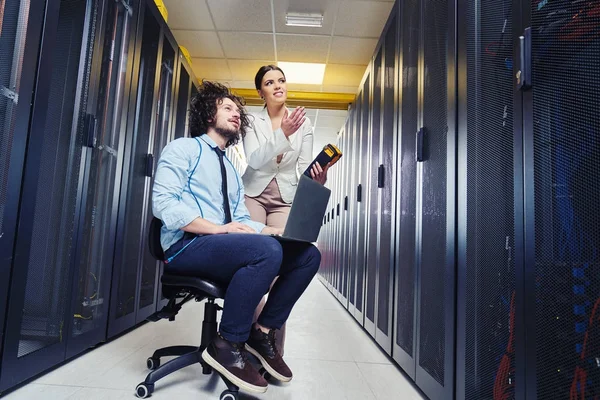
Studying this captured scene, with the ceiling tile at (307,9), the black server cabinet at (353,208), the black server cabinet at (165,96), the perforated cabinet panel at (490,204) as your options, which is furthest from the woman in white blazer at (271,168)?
the ceiling tile at (307,9)

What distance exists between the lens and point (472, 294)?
1.27 metres

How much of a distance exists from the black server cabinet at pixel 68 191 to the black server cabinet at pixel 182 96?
1.05 metres

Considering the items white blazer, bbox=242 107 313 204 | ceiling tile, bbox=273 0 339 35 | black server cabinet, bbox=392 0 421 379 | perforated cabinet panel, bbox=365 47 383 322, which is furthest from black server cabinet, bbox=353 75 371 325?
white blazer, bbox=242 107 313 204

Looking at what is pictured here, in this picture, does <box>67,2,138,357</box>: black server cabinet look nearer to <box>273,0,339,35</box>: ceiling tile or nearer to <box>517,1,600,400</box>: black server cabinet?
<box>273,0,339,35</box>: ceiling tile

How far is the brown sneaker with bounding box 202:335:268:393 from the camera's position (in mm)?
1413

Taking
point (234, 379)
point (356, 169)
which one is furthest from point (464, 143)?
point (356, 169)

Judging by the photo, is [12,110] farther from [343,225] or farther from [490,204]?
[343,225]

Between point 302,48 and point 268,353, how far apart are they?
11.4ft

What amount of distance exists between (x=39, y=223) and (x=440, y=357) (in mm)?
1574

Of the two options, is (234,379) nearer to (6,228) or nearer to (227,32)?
(6,228)

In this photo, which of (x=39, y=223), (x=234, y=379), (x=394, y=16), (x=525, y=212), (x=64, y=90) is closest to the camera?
(x=525, y=212)

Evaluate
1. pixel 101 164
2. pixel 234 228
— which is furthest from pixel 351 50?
pixel 234 228

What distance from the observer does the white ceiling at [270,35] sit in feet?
11.9

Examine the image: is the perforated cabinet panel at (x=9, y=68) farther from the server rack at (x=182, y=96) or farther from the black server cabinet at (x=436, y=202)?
the server rack at (x=182, y=96)
